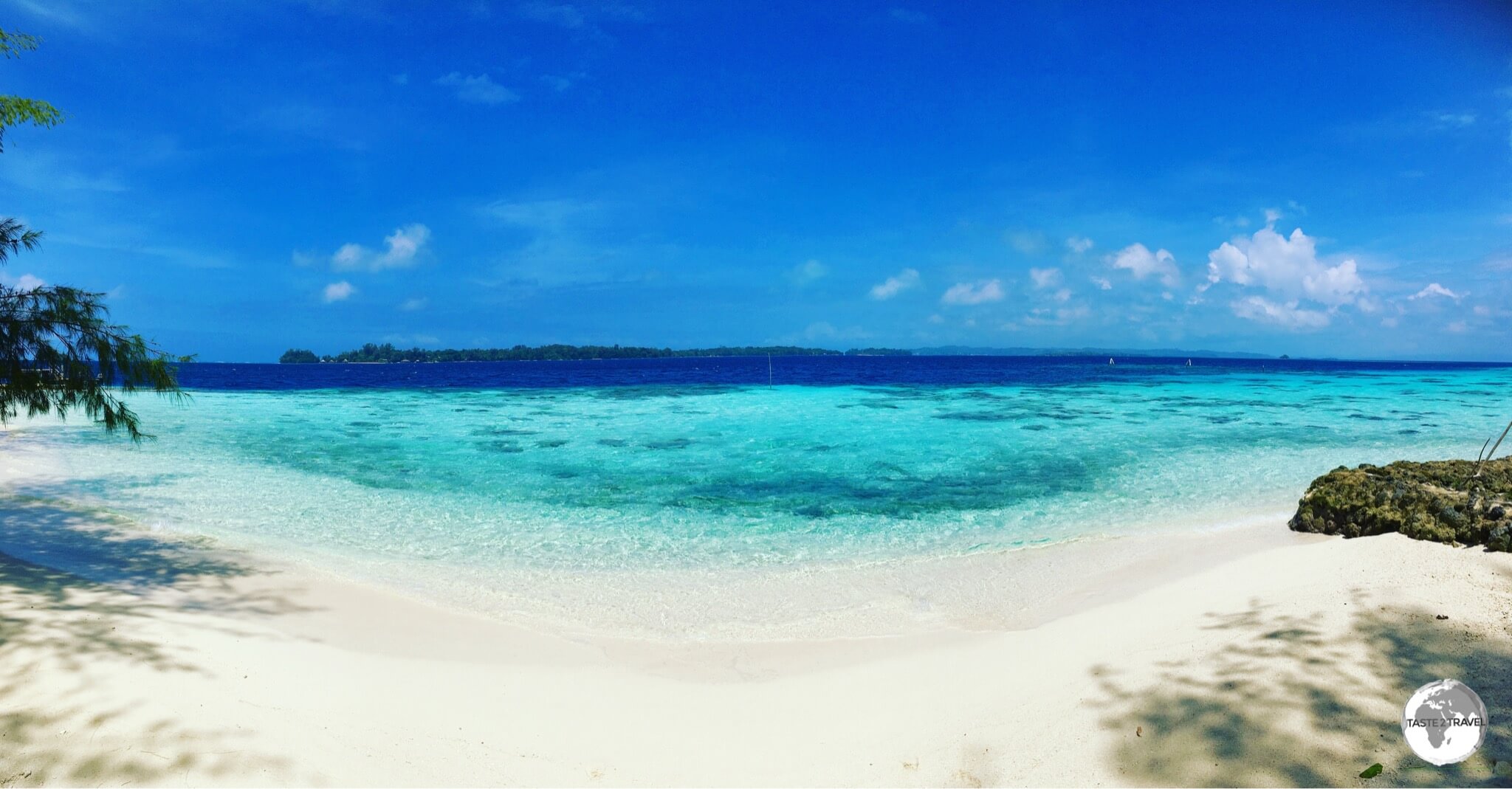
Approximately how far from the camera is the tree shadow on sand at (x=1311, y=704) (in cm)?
284

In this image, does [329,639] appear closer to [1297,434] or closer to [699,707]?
[699,707]

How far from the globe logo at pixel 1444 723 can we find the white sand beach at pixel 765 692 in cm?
7

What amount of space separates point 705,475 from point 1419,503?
10.1 metres

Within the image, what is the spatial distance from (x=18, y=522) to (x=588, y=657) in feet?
29.3

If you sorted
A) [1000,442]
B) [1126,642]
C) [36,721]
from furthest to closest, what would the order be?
[1000,442]
[1126,642]
[36,721]

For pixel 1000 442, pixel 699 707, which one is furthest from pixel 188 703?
pixel 1000 442

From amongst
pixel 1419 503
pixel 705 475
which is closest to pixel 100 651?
pixel 705 475

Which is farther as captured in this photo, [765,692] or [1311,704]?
[765,692]

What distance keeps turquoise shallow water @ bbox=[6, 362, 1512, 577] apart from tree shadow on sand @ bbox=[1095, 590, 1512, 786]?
4029 mm

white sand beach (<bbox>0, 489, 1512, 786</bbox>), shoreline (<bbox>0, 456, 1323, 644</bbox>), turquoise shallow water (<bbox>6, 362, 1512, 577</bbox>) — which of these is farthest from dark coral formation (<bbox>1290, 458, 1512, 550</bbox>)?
turquoise shallow water (<bbox>6, 362, 1512, 577</bbox>)

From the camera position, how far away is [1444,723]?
9.60 ft

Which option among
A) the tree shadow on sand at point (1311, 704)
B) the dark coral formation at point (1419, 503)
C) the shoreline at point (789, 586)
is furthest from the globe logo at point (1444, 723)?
the dark coral formation at point (1419, 503)

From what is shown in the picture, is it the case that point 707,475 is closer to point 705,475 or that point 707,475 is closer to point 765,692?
point 705,475

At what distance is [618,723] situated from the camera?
4.00 meters
